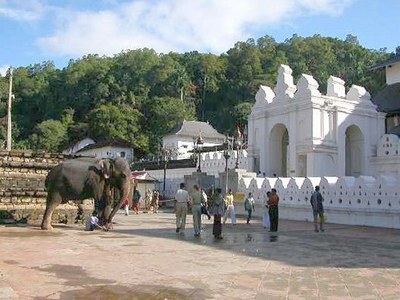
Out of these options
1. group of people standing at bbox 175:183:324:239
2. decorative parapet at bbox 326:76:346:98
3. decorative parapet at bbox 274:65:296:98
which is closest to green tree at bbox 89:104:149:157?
decorative parapet at bbox 274:65:296:98

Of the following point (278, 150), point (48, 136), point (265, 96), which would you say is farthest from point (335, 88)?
point (48, 136)

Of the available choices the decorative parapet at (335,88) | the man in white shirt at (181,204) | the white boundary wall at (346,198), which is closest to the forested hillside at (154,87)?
the decorative parapet at (335,88)

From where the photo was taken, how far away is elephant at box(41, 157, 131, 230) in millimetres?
16125

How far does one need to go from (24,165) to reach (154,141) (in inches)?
1925

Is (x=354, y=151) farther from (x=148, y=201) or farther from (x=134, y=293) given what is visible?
(x=134, y=293)

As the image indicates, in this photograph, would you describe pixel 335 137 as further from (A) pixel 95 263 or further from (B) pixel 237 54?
(B) pixel 237 54

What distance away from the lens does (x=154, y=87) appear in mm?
84312

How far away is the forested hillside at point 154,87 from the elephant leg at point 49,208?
5230 cm

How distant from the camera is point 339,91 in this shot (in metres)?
33.7

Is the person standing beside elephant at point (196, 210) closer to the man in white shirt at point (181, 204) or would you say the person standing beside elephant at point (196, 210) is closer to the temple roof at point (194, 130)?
the man in white shirt at point (181, 204)

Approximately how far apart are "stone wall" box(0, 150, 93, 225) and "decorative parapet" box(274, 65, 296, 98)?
17532 millimetres

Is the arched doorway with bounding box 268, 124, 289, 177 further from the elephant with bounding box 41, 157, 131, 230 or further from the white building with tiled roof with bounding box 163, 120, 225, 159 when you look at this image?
the white building with tiled roof with bounding box 163, 120, 225, 159

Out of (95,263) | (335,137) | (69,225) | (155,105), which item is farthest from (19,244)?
(155,105)

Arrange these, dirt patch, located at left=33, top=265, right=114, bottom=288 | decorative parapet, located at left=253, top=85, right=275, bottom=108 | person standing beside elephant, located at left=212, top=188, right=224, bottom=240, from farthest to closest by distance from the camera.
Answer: decorative parapet, located at left=253, top=85, right=275, bottom=108 → person standing beside elephant, located at left=212, top=188, right=224, bottom=240 → dirt patch, located at left=33, top=265, right=114, bottom=288
